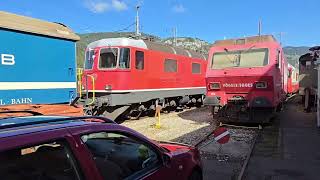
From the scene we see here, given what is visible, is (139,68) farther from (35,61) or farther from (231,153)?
(35,61)

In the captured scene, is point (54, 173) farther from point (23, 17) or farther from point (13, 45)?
point (23, 17)

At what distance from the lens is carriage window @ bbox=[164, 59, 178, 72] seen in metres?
19.0

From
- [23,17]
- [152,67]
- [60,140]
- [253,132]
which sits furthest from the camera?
[152,67]

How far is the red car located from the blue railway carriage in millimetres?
5101

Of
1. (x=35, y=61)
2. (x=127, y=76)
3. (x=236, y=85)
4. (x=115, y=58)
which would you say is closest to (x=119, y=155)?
(x=35, y=61)

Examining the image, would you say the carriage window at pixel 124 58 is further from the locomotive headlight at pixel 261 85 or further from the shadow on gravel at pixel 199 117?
the locomotive headlight at pixel 261 85

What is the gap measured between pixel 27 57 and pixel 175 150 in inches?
203

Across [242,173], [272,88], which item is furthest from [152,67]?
[242,173]

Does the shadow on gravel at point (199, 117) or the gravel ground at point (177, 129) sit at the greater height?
the shadow on gravel at point (199, 117)

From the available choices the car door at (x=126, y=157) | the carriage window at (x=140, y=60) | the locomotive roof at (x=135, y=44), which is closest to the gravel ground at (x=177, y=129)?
the carriage window at (x=140, y=60)

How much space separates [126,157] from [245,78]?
35.1 ft

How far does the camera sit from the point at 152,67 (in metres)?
17.6

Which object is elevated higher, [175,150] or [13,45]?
[13,45]

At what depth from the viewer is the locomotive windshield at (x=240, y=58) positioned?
14.1 meters
